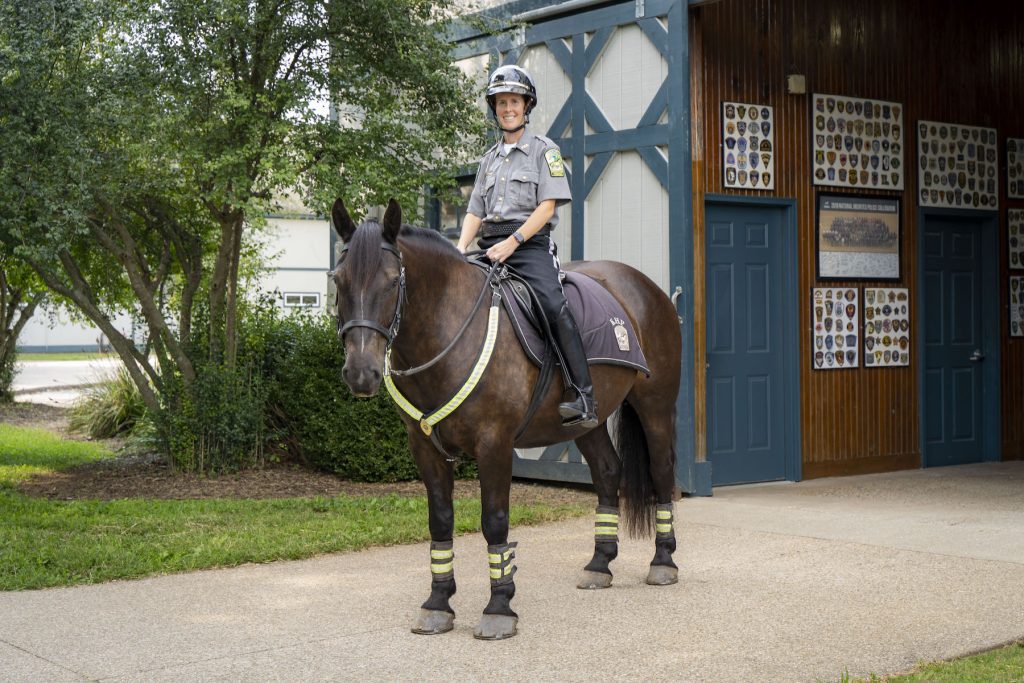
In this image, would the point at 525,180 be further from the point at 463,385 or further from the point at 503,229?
the point at 463,385

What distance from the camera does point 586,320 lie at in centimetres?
606

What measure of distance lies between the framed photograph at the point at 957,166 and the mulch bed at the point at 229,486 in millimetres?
4780

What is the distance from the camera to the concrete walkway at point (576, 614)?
478 centimetres

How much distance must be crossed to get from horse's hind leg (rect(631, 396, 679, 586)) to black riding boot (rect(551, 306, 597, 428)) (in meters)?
1.01

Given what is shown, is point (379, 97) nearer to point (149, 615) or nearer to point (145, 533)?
point (145, 533)

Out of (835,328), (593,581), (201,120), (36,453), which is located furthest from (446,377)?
(36,453)

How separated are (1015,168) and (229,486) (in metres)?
8.78

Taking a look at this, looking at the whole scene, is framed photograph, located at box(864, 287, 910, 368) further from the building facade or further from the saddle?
the saddle

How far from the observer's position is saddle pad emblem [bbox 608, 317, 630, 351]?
6184mm

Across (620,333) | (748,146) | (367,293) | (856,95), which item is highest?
(856,95)

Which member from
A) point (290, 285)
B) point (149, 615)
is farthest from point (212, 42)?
point (290, 285)

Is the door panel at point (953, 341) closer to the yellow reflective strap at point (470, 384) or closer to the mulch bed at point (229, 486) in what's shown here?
the mulch bed at point (229, 486)

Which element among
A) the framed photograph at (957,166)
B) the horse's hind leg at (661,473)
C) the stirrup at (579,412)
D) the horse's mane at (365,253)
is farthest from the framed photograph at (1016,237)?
the horse's mane at (365,253)

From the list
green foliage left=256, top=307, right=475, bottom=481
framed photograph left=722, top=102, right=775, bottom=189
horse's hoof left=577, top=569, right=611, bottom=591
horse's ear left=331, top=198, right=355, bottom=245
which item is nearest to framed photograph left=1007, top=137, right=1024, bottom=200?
framed photograph left=722, top=102, right=775, bottom=189
